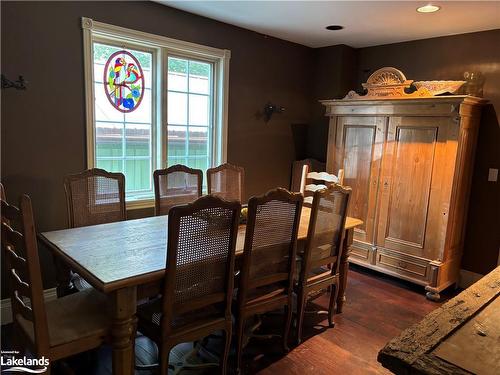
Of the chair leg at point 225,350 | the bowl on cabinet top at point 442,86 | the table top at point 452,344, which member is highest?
the bowl on cabinet top at point 442,86

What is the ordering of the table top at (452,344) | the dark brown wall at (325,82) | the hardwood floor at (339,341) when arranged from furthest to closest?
1. the dark brown wall at (325,82)
2. the hardwood floor at (339,341)
3. the table top at (452,344)

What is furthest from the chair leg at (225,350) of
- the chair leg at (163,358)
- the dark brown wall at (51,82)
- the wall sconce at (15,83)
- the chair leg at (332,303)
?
the wall sconce at (15,83)

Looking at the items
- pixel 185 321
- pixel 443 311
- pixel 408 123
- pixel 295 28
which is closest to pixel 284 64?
pixel 295 28

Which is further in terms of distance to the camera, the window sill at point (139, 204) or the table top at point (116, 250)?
the window sill at point (139, 204)

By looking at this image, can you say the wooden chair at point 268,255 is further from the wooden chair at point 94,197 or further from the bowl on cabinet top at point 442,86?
the bowl on cabinet top at point 442,86

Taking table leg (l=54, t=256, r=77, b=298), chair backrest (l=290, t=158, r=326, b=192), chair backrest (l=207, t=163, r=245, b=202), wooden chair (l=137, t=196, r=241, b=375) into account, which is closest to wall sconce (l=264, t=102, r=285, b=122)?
chair backrest (l=290, t=158, r=326, b=192)

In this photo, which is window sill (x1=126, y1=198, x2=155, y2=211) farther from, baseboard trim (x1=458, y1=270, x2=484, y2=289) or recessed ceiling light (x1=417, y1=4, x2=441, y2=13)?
baseboard trim (x1=458, y1=270, x2=484, y2=289)

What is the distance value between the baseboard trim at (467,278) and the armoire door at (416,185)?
555 mm

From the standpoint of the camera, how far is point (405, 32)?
3.61 metres

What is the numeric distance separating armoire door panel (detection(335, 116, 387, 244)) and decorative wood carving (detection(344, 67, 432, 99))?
254mm

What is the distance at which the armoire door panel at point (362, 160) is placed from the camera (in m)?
3.67

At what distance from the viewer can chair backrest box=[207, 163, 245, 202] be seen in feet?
10.4

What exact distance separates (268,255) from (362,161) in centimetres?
202

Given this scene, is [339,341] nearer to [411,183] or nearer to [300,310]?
[300,310]
